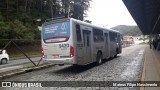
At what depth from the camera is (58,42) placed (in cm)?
1290

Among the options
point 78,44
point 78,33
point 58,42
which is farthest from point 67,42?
point 78,33

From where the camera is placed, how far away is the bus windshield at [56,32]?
12.7 meters

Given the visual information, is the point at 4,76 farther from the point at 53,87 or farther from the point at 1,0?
the point at 1,0

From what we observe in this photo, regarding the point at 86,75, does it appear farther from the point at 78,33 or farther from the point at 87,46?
the point at 87,46

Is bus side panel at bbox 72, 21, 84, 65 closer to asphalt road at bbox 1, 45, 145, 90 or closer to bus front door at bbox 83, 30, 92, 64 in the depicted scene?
bus front door at bbox 83, 30, 92, 64

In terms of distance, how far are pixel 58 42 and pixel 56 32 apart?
23.6 inches

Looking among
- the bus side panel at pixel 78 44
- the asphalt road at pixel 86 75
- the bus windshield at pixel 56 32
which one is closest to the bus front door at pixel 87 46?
the bus side panel at pixel 78 44

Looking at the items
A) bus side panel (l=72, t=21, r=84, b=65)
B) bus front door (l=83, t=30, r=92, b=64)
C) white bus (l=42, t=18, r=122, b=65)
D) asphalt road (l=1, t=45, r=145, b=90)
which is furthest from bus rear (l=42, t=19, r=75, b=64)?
bus front door (l=83, t=30, r=92, b=64)

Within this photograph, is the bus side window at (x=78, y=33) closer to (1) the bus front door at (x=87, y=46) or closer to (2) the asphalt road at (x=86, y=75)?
(1) the bus front door at (x=87, y=46)

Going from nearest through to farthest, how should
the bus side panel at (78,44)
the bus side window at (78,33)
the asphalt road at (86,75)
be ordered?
the asphalt road at (86,75) < the bus side panel at (78,44) < the bus side window at (78,33)

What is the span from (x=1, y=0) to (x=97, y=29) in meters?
37.4

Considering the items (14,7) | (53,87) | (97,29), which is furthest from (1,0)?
(53,87)

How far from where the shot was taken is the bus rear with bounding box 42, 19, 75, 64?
12.5 m

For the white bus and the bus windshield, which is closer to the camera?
the white bus
